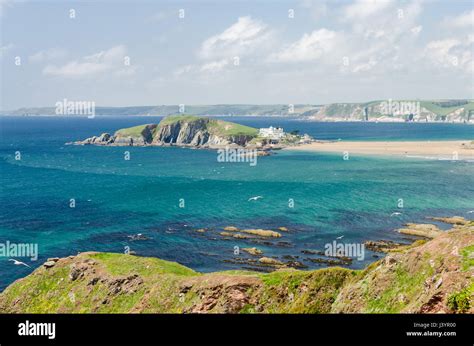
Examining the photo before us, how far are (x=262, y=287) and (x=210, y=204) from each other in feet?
264

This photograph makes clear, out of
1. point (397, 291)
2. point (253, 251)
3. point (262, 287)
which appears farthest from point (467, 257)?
point (253, 251)

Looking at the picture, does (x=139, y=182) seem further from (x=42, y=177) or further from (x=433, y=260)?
(x=433, y=260)

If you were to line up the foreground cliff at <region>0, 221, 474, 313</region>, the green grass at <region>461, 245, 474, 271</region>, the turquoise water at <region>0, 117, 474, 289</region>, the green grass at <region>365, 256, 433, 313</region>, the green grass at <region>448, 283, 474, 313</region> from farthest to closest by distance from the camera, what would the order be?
1. the turquoise water at <region>0, 117, 474, 289</region>
2. the green grass at <region>365, 256, 433, 313</region>
3. the foreground cliff at <region>0, 221, 474, 313</region>
4. the green grass at <region>461, 245, 474, 271</region>
5. the green grass at <region>448, 283, 474, 313</region>

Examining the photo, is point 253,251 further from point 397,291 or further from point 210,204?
point 397,291

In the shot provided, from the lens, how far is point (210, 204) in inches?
4604

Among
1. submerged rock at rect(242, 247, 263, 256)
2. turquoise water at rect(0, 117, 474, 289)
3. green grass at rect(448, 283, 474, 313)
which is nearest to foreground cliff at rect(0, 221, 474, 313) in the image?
green grass at rect(448, 283, 474, 313)

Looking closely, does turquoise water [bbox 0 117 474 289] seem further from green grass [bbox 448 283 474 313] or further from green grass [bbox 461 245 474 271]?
green grass [bbox 448 283 474 313]

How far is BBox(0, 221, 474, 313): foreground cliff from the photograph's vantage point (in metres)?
28.4

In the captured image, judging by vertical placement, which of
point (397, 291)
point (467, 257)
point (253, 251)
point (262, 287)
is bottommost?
point (253, 251)

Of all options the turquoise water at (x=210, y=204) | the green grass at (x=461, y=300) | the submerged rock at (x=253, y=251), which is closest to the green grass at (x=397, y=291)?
the green grass at (x=461, y=300)

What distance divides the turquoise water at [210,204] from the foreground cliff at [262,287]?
916 inches

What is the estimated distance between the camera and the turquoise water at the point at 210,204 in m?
84.1

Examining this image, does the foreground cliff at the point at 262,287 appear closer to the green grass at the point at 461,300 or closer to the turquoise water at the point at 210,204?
the green grass at the point at 461,300

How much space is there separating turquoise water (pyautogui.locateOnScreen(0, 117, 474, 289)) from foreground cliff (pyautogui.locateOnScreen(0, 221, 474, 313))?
23.3 meters
